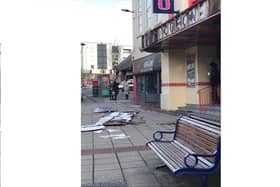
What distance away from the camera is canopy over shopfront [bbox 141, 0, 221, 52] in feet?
33.7

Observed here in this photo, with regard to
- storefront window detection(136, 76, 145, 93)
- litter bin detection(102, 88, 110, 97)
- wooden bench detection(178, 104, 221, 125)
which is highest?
storefront window detection(136, 76, 145, 93)

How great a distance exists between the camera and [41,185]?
2.10m

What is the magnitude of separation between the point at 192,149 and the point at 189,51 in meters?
11.7

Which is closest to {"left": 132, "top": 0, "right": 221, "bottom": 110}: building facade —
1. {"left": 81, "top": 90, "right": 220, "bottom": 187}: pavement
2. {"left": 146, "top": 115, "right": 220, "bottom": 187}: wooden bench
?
{"left": 81, "top": 90, "right": 220, "bottom": 187}: pavement

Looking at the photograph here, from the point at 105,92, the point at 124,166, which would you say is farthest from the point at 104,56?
the point at 124,166

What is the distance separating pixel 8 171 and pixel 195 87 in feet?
44.6

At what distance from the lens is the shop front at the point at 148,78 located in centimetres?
1983

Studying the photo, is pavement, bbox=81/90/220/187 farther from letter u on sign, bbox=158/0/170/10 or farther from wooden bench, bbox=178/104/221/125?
letter u on sign, bbox=158/0/170/10

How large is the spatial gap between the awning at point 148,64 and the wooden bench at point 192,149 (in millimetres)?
14063

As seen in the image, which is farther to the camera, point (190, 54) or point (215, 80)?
point (190, 54)

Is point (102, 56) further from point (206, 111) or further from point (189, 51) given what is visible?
point (206, 111)

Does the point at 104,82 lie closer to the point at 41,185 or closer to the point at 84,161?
the point at 84,161

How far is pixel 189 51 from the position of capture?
1591cm
